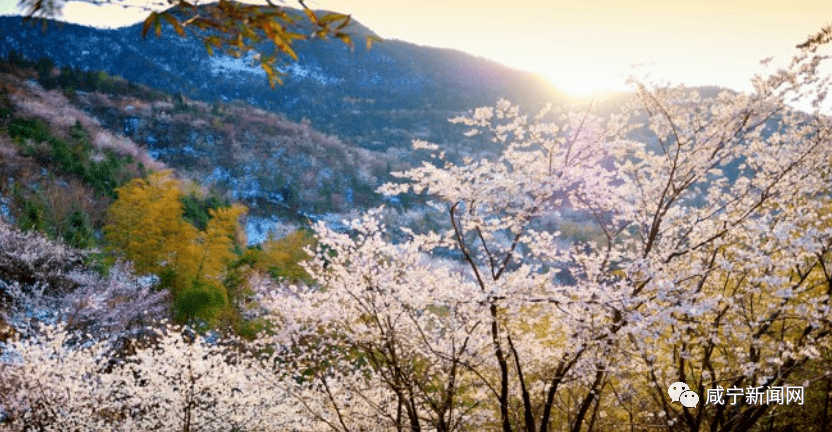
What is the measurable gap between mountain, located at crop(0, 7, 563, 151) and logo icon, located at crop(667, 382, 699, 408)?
71.3 metres

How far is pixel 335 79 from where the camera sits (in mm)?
110062

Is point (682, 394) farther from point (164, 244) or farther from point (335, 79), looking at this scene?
point (335, 79)

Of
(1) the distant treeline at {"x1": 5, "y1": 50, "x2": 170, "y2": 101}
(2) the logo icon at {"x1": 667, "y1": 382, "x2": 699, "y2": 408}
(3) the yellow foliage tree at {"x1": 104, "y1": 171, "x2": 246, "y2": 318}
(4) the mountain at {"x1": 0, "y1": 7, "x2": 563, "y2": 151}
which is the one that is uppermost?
(4) the mountain at {"x1": 0, "y1": 7, "x2": 563, "y2": 151}

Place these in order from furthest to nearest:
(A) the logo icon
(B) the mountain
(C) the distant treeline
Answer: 1. (B) the mountain
2. (C) the distant treeline
3. (A) the logo icon

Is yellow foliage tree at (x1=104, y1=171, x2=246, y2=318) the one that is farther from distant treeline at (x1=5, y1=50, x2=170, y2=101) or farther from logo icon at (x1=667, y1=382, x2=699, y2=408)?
distant treeline at (x1=5, y1=50, x2=170, y2=101)

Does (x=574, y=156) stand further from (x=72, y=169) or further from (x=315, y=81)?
(x=315, y=81)

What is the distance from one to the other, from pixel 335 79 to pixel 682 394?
11277 centimetres

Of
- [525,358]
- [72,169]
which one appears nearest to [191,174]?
[72,169]

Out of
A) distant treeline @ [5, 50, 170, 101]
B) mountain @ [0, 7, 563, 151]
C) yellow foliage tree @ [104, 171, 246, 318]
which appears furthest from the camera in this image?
mountain @ [0, 7, 563, 151]

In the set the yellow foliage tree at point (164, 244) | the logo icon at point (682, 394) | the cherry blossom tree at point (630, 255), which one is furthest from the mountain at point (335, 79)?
the logo icon at point (682, 394)

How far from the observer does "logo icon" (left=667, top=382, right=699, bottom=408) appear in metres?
5.39

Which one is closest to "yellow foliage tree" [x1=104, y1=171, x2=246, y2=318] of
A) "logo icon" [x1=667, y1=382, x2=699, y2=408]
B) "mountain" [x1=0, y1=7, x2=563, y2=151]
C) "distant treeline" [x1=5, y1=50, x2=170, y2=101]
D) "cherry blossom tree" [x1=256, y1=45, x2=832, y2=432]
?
"cherry blossom tree" [x1=256, y1=45, x2=832, y2=432]

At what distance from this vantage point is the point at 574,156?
5695 millimetres

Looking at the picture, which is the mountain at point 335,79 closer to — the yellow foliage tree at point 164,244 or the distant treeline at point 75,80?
the distant treeline at point 75,80
